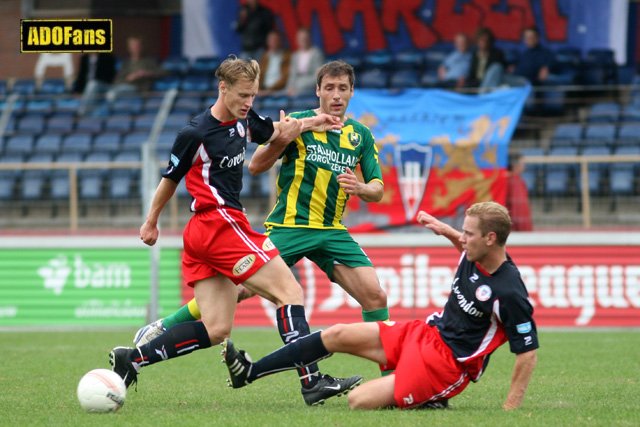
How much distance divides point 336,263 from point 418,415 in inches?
72.7

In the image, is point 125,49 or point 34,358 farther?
point 125,49

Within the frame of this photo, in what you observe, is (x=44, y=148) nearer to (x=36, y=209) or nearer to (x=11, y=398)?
(x=36, y=209)

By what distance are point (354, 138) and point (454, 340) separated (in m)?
2.04

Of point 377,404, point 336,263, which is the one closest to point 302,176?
point 336,263

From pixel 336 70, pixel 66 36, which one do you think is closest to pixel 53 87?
pixel 66 36

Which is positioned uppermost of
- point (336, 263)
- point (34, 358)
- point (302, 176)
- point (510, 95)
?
point (510, 95)

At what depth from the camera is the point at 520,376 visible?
6.62 meters

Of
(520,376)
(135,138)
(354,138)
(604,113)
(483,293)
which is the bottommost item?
(520,376)

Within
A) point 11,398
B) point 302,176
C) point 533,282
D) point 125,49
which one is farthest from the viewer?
point 125,49

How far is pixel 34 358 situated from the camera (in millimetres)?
10844

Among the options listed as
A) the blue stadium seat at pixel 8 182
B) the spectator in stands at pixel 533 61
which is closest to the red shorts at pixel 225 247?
the blue stadium seat at pixel 8 182

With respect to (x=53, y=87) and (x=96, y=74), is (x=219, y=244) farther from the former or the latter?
(x=53, y=87)

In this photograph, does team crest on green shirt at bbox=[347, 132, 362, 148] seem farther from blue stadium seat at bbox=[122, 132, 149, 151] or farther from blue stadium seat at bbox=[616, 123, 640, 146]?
blue stadium seat at bbox=[122, 132, 149, 151]

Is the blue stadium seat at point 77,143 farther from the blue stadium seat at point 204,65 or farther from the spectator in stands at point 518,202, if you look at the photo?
the spectator in stands at point 518,202
